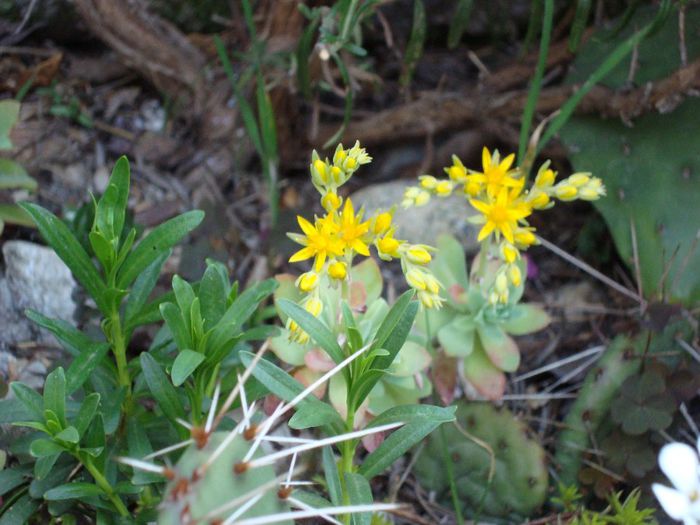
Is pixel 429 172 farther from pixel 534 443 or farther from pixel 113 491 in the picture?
pixel 113 491

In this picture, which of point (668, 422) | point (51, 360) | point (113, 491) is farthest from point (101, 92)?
point (668, 422)

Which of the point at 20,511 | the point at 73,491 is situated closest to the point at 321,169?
the point at 73,491

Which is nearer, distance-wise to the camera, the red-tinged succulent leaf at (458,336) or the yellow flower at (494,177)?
the yellow flower at (494,177)

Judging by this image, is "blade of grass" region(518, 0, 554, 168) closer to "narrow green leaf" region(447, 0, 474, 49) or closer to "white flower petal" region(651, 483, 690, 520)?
"narrow green leaf" region(447, 0, 474, 49)

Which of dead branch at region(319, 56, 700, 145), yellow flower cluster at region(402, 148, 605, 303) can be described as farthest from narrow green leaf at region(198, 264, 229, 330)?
dead branch at region(319, 56, 700, 145)

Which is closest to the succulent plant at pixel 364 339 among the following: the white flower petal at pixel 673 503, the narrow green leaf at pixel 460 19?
the white flower petal at pixel 673 503

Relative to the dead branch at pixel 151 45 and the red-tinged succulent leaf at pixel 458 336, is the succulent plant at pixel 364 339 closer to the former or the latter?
the red-tinged succulent leaf at pixel 458 336
